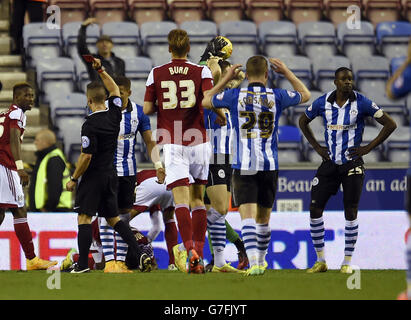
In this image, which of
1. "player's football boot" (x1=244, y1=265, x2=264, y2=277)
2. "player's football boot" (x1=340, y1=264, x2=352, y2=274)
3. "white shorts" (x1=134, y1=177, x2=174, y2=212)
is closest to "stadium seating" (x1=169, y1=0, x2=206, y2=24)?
Answer: "white shorts" (x1=134, y1=177, x2=174, y2=212)

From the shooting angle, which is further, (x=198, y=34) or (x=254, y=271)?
(x=198, y=34)

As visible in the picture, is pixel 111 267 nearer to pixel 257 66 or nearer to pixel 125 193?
pixel 125 193

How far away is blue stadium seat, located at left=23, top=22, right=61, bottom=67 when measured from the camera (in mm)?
15359

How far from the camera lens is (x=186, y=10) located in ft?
55.9

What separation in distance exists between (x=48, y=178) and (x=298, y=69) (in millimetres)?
5421

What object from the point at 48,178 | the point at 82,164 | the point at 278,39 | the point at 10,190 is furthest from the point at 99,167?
the point at 278,39

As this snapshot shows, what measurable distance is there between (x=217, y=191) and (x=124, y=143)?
3.88 feet

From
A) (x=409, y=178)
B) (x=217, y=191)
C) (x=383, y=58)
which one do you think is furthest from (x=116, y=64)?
(x=409, y=178)

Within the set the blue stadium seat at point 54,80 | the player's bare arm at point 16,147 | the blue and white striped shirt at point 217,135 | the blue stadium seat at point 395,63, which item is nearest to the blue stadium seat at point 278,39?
the blue stadium seat at point 395,63

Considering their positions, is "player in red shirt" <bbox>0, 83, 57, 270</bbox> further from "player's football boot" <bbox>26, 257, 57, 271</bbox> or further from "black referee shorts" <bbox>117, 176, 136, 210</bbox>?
"black referee shorts" <bbox>117, 176, 136, 210</bbox>

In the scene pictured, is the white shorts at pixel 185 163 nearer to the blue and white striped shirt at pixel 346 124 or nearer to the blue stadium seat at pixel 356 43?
the blue and white striped shirt at pixel 346 124

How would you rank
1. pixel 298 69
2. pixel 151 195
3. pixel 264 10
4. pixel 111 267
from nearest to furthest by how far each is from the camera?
pixel 111 267 < pixel 151 195 < pixel 298 69 < pixel 264 10

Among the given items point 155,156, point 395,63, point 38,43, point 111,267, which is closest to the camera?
point 155,156

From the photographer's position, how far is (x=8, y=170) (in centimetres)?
894
